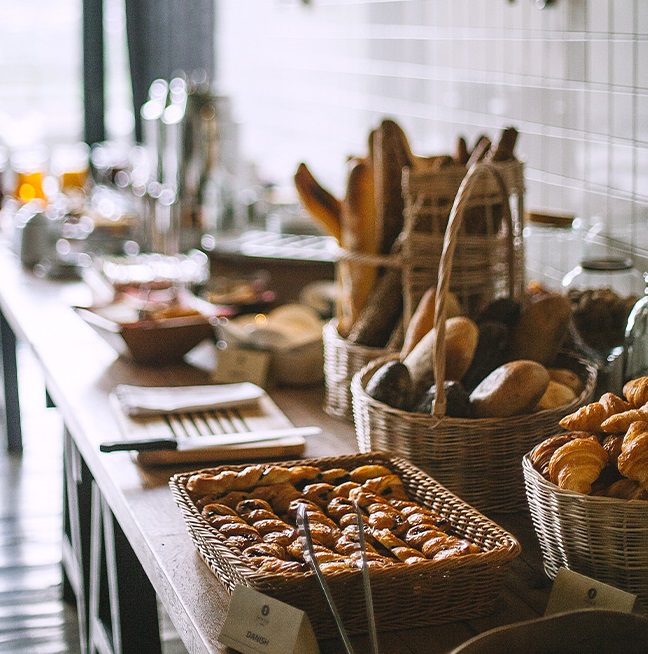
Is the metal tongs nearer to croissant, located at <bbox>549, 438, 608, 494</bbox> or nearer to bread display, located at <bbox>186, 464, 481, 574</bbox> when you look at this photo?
bread display, located at <bbox>186, 464, 481, 574</bbox>

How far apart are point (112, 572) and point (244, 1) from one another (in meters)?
3.01

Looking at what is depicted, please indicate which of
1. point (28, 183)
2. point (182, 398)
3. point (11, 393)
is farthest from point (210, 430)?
point (28, 183)

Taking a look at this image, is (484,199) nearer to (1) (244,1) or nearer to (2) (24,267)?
(2) (24,267)

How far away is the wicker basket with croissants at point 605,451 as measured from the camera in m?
1.04

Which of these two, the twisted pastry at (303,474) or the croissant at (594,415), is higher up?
the croissant at (594,415)

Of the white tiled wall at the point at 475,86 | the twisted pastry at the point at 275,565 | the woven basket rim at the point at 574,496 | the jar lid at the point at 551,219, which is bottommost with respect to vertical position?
the twisted pastry at the point at 275,565

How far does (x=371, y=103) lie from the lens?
3090 mm

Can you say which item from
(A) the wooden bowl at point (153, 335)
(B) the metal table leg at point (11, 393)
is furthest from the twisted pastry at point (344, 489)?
(B) the metal table leg at point (11, 393)

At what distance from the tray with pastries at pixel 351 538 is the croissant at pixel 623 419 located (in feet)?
0.51

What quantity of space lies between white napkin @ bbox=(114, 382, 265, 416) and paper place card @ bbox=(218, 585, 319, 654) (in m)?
0.73

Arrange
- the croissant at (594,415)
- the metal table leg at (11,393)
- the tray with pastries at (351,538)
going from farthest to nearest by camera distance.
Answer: the metal table leg at (11,393)
the croissant at (594,415)
the tray with pastries at (351,538)

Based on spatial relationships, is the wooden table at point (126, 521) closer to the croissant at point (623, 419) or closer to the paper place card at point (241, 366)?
the paper place card at point (241, 366)

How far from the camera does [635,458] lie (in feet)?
3.39

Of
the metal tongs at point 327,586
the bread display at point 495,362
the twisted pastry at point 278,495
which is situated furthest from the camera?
the bread display at point 495,362
